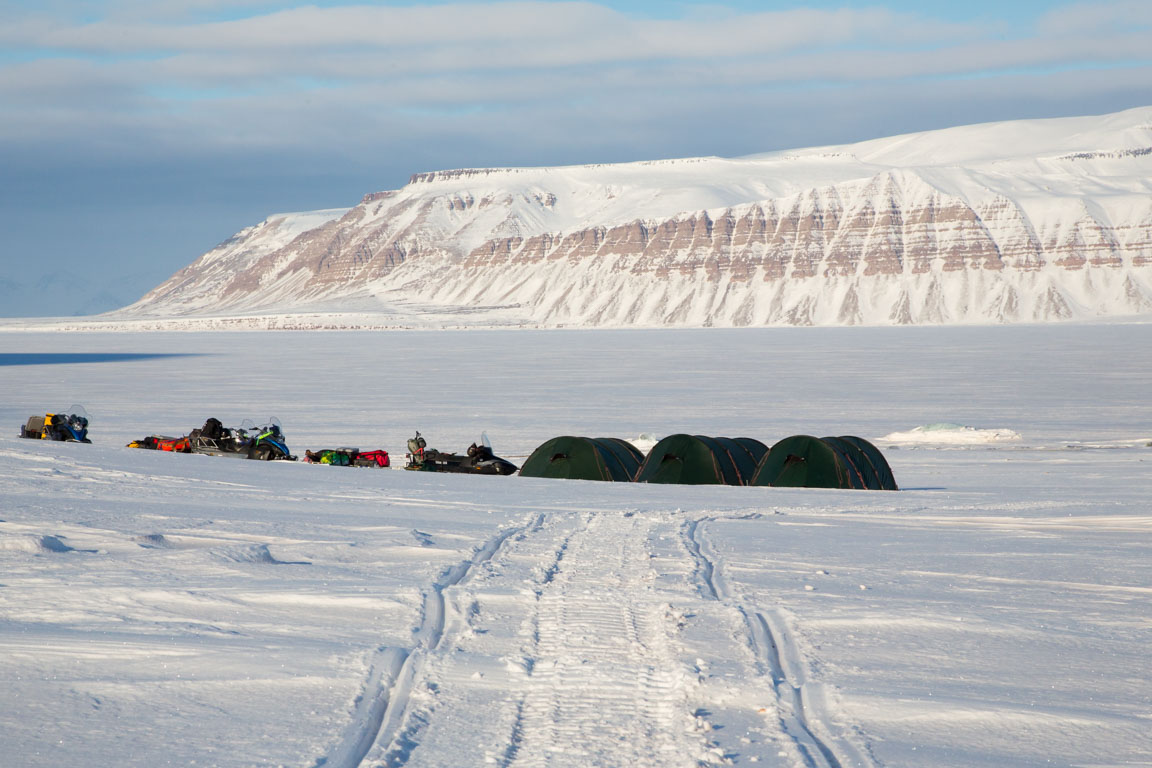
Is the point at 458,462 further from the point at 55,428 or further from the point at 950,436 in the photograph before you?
the point at 950,436

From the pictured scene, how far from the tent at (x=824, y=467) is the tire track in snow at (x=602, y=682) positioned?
11.9m

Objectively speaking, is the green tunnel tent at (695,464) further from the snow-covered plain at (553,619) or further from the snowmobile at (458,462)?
the snowmobile at (458,462)

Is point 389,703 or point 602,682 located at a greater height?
point 602,682

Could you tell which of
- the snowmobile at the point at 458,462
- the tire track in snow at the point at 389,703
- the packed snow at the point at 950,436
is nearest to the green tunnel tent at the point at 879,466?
the snowmobile at the point at 458,462

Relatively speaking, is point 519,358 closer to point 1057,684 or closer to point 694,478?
point 694,478

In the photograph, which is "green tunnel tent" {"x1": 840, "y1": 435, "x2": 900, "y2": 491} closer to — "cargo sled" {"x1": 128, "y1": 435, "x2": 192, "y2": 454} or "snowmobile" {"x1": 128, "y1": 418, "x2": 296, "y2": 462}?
"snowmobile" {"x1": 128, "y1": 418, "x2": 296, "y2": 462}

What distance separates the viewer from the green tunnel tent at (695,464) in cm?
2248

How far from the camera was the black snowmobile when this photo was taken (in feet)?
79.6

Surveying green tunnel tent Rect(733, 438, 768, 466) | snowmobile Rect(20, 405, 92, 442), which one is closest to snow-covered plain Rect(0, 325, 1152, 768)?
green tunnel tent Rect(733, 438, 768, 466)

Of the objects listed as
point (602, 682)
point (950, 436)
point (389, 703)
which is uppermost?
point (950, 436)

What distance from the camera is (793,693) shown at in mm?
6973

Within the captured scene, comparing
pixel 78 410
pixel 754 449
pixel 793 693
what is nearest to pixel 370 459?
pixel 754 449

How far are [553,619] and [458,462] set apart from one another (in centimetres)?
1555

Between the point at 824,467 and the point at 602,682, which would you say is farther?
the point at 824,467
